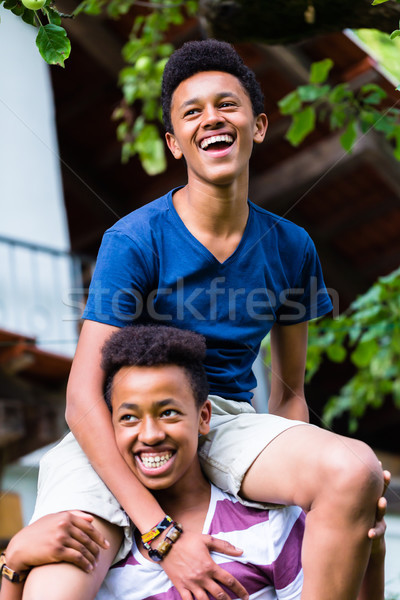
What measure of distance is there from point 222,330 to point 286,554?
1.54 feet

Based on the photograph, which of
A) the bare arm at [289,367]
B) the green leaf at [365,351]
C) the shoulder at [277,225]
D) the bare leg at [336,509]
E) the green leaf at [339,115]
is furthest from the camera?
the green leaf at [365,351]

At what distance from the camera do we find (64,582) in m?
1.37

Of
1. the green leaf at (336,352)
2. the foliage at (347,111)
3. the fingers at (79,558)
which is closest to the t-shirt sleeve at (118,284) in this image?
the fingers at (79,558)

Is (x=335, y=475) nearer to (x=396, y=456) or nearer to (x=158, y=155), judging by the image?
(x=158, y=155)

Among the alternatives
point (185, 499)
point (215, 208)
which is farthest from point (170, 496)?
point (215, 208)

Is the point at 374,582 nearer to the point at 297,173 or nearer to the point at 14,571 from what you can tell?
the point at 14,571

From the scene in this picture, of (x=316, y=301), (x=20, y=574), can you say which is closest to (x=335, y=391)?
(x=316, y=301)

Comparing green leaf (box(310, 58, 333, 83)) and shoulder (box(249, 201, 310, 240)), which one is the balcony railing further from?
shoulder (box(249, 201, 310, 240))

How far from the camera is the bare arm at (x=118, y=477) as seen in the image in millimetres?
1408

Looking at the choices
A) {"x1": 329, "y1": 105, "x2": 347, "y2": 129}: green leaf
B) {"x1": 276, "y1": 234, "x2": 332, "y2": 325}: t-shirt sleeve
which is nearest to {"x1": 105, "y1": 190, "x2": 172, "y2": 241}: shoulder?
{"x1": 276, "y1": 234, "x2": 332, "y2": 325}: t-shirt sleeve

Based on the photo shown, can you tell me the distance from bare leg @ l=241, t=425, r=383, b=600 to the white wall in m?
4.00

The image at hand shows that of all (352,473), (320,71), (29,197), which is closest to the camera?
(352,473)

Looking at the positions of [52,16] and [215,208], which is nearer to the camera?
[52,16]

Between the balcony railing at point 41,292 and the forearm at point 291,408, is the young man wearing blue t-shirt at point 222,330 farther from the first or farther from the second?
the balcony railing at point 41,292
